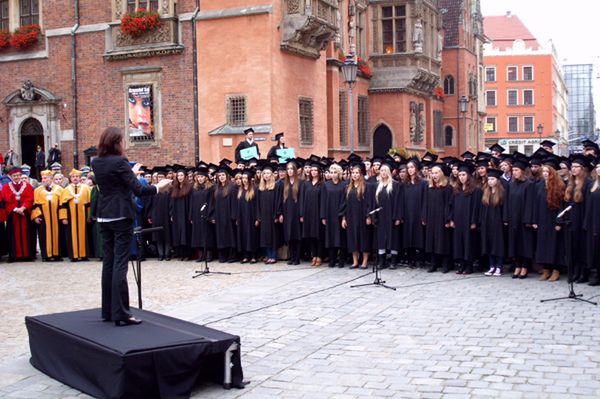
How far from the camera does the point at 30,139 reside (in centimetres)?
3012

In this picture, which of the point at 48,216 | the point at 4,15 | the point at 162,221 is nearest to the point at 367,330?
the point at 162,221

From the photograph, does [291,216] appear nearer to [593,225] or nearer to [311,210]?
[311,210]

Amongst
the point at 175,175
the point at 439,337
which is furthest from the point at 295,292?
the point at 175,175

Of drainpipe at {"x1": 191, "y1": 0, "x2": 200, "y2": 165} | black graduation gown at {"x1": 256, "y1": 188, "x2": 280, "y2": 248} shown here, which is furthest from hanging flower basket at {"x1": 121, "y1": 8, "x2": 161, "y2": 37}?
black graduation gown at {"x1": 256, "y1": 188, "x2": 280, "y2": 248}

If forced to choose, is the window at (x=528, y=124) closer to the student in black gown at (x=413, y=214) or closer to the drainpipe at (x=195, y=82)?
the drainpipe at (x=195, y=82)

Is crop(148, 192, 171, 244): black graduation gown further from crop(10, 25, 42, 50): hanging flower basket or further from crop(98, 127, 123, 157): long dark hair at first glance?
crop(10, 25, 42, 50): hanging flower basket

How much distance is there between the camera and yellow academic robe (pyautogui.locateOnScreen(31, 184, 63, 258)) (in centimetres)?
1819

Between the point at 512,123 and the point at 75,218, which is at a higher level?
the point at 512,123

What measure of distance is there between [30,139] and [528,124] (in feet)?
253

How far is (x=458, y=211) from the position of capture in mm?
14664

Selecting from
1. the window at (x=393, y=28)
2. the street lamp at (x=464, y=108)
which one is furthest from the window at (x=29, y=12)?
the street lamp at (x=464, y=108)

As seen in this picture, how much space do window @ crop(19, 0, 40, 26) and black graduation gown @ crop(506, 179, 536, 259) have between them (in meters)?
22.1

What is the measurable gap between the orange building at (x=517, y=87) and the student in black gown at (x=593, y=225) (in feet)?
276

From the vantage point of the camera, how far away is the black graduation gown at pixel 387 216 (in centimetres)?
1537
